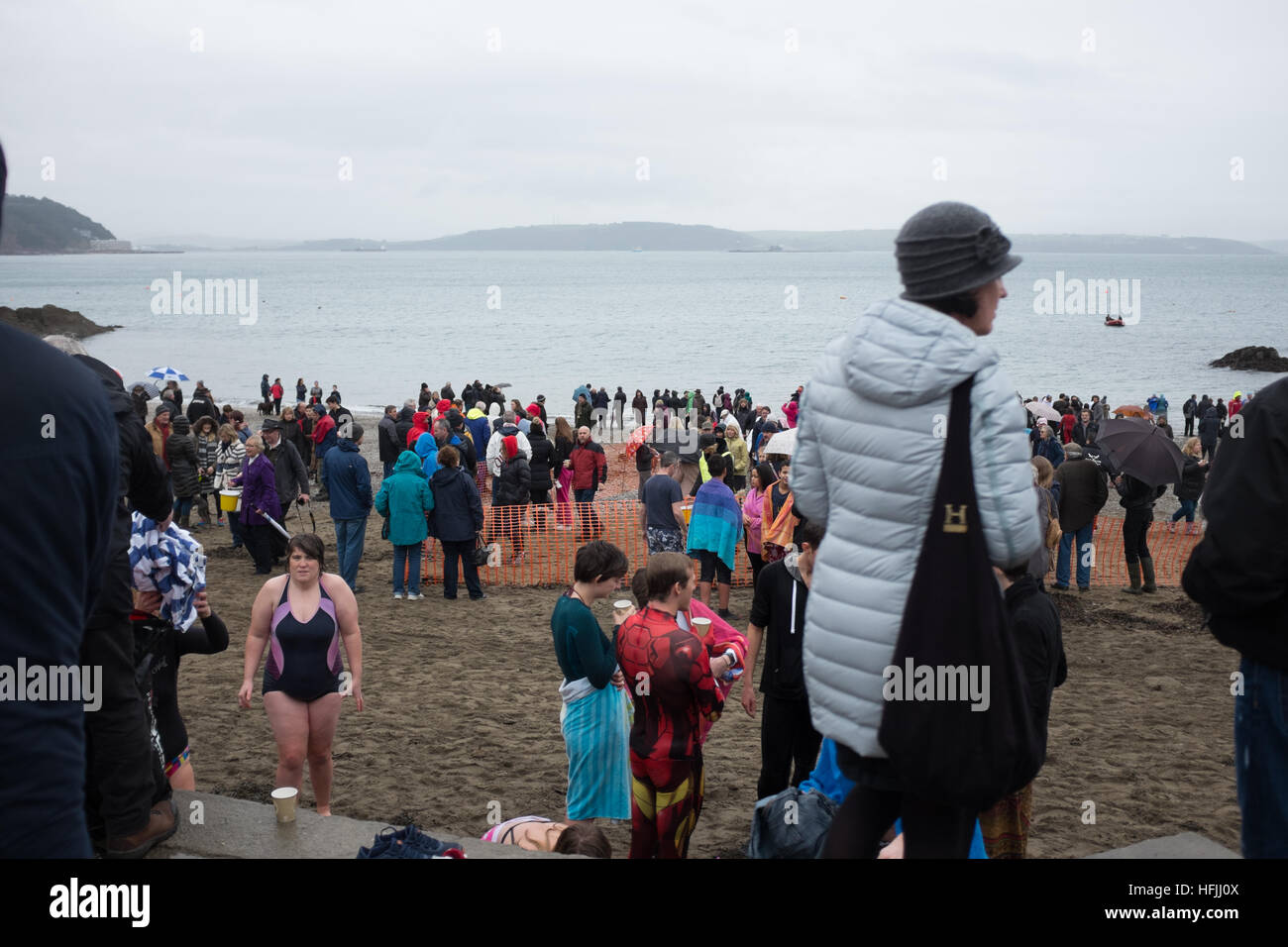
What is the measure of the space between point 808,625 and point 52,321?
9783 cm

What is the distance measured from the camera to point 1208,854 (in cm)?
407

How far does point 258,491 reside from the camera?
13828 millimetres

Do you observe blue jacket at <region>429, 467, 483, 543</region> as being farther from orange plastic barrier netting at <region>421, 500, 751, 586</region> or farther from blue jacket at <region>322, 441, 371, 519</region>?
orange plastic barrier netting at <region>421, 500, 751, 586</region>

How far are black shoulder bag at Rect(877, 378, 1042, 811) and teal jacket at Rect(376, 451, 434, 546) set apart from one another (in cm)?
1093

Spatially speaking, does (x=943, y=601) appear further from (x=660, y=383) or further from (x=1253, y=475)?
(x=660, y=383)

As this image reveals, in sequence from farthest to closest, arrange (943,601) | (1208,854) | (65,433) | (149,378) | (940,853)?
(149,378) → (1208,854) → (940,853) → (943,601) → (65,433)

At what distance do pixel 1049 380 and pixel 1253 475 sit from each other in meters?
72.4

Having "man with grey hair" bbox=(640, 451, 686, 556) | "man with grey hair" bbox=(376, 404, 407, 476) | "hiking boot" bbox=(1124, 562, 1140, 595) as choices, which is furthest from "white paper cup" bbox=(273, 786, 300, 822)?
"man with grey hair" bbox=(376, 404, 407, 476)

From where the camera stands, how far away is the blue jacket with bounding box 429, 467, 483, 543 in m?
12.8

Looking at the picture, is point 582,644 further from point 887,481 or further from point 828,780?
point 887,481

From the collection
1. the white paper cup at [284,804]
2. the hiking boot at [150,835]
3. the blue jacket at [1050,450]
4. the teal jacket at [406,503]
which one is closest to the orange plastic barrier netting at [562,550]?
the blue jacket at [1050,450]

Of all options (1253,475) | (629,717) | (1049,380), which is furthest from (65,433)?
(1049,380)
